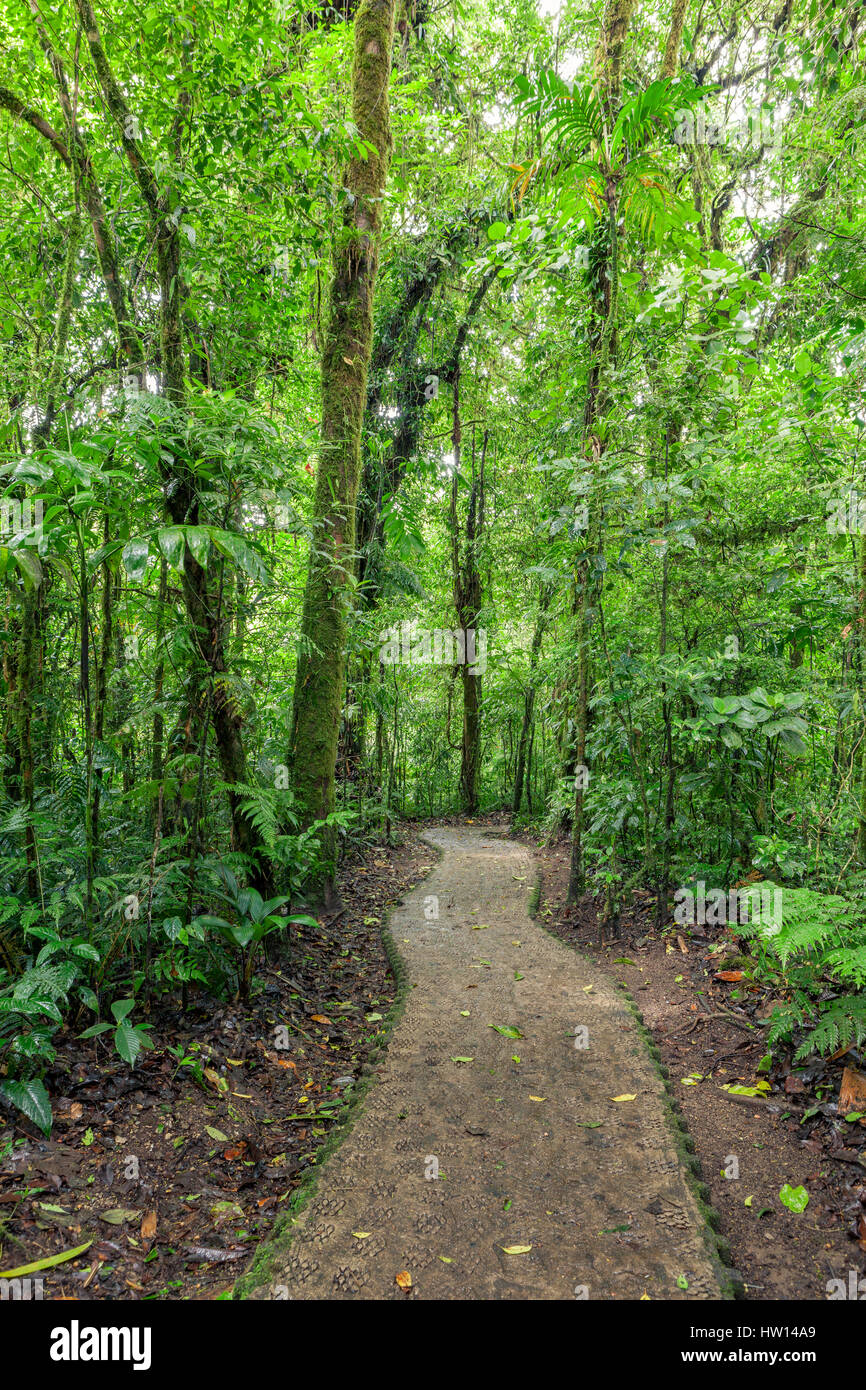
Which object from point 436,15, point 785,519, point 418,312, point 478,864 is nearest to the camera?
point 785,519

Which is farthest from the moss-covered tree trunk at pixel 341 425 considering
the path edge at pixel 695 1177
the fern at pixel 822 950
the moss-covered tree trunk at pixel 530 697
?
the moss-covered tree trunk at pixel 530 697

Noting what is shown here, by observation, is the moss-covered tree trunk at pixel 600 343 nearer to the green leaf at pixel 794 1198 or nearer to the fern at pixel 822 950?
the fern at pixel 822 950

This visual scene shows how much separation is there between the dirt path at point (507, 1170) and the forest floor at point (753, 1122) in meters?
0.18

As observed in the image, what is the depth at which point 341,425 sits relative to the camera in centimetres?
518

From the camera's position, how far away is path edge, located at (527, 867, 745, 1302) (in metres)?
1.99

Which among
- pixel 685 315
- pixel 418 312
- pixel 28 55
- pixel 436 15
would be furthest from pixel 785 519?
pixel 436 15

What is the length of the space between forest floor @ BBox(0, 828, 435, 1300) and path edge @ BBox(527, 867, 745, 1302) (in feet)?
4.74

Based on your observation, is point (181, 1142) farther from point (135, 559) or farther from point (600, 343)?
point (600, 343)

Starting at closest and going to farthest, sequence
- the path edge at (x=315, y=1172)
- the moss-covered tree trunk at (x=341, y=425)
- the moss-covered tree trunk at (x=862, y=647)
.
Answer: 1. the path edge at (x=315, y=1172)
2. the moss-covered tree trunk at (x=862, y=647)
3. the moss-covered tree trunk at (x=341, y=425)

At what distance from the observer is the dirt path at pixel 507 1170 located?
1.99m

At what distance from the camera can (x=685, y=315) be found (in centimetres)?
447

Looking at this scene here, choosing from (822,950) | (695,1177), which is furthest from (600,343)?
(695,1177)

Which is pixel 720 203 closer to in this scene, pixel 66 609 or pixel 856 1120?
pixel 66 609
